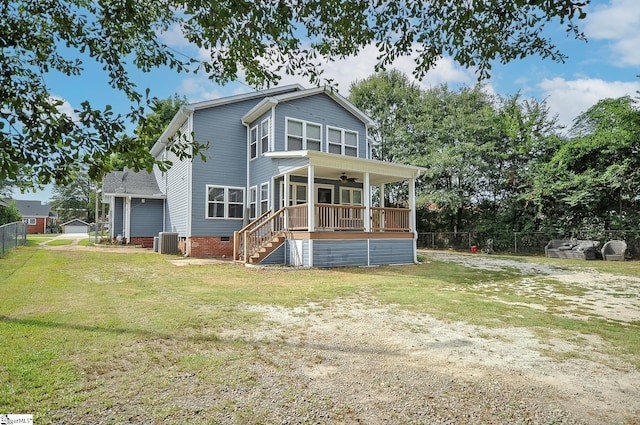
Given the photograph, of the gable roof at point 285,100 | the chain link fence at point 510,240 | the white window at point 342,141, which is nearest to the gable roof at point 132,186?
the gable roof at point 285,100

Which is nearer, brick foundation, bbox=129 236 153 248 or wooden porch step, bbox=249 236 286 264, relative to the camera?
wooden porch step, bbox=249 236 286 264

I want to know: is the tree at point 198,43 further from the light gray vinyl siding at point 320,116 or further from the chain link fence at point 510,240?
the chain link fence at point 510,240

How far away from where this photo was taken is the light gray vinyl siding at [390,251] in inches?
503

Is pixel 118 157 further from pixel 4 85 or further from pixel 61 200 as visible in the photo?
pixel 61 200

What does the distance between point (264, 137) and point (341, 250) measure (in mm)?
6393

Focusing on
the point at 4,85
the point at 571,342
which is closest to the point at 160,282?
the point at 4,85

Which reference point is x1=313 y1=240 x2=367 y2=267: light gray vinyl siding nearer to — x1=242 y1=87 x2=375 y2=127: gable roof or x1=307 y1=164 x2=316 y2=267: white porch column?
x1=307 y1=164 x2=316 y2=267: white porch column

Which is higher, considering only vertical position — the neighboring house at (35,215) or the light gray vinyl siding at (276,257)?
the neighboring house at (35,215)

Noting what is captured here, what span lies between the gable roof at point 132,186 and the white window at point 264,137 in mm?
7384

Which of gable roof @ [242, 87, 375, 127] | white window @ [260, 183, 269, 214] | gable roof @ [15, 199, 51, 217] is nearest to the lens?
gable roof @ [242, 87, 375, 127]

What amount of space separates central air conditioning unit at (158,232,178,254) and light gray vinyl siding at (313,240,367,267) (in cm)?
812

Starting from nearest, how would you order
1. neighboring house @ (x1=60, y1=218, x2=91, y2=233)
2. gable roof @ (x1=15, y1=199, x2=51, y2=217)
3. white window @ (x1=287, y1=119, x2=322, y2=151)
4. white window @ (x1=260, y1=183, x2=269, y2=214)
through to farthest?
white window @ (x1=260, y1=183, x2=269, y2=214) → white window @ (x1=287, y1=119, x2=322, y2=151) → gable roof @ (x1=15, y1=199, x2=51, y2=217) → neighboring house @ (x1=60, y1=218, x2=91, y2=233)

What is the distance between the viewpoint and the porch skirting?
11750 millimetres

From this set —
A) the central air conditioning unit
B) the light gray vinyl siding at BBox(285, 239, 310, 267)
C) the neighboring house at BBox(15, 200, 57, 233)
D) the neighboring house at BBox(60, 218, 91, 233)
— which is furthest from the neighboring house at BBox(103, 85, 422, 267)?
the neighboring house at BBox(15, 200, 57, 233)
